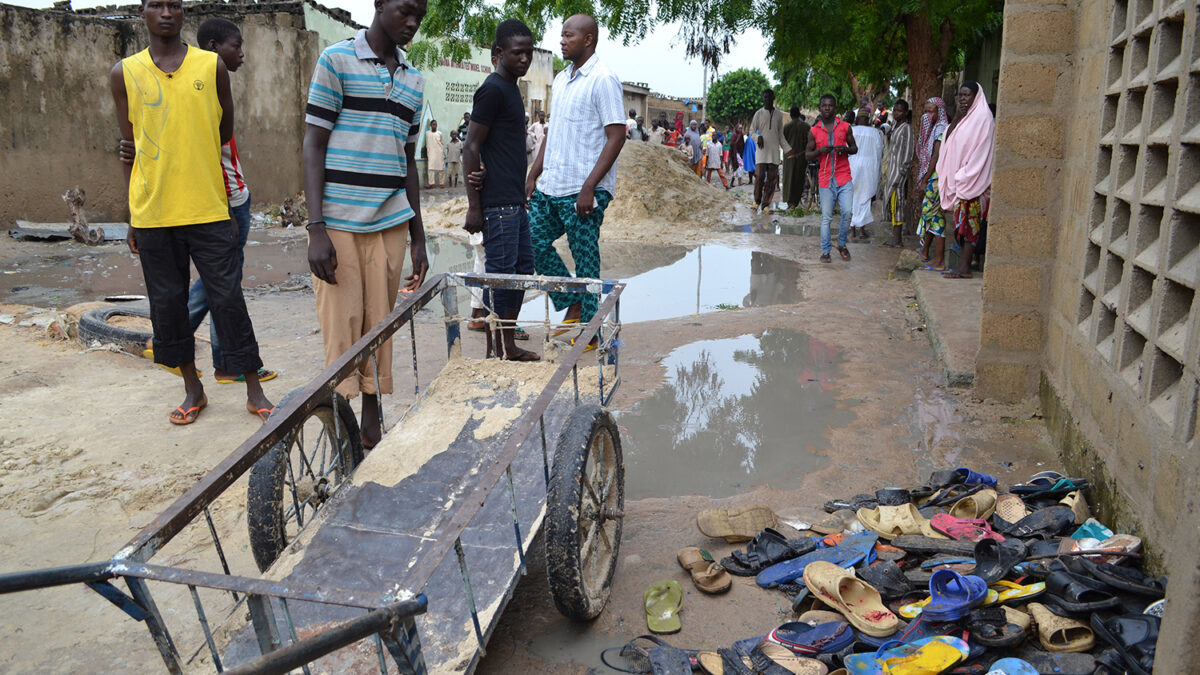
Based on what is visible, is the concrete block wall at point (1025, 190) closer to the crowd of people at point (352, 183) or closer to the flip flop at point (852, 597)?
the crowd of people at point (352, 183)

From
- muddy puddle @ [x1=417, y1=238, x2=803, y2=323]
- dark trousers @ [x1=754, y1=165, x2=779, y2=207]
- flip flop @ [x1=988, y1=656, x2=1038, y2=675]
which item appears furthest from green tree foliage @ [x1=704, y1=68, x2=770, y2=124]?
flip flop @ [x1=988, y1=656, x2=1038, y2=675]

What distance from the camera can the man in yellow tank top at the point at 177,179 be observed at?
156 inches

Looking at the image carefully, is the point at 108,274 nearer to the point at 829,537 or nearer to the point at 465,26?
the point at 465,26

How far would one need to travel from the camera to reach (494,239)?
5.17 m

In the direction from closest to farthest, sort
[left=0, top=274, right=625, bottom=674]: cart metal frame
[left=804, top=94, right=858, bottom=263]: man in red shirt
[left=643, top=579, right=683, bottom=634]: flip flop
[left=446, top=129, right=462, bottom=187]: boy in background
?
[left=0, top=274, right=625, bottom=674]: cart metal frame → [left=643, top=579, right=683, bottom=634]: flip flop → [left=804, top=94, right=858, bottom=263]: man in red shirt → [left=446, top=129, right=462, bottom=187]: boy in background

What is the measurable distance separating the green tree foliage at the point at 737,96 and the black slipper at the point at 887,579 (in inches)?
2123

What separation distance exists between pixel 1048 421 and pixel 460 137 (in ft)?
64.0

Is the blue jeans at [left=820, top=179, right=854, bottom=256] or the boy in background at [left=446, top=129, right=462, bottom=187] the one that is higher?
the boy in background at [left=446, top=129, right=462, bottom=187]

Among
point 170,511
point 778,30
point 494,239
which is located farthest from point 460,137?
point 170,511

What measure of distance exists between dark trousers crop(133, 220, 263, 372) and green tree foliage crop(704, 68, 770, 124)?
52.7 meters

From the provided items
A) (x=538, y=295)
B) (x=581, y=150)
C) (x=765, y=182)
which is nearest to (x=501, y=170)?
(x=581, y=150)

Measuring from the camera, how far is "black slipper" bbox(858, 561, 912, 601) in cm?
280

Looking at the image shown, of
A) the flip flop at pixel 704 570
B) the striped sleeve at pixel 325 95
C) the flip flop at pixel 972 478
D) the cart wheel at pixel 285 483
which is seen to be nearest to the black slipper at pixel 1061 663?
the flip flop at pixel 704 570

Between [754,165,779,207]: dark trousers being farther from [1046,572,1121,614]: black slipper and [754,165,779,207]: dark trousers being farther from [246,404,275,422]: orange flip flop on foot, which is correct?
[1046,572,1121,614]: black slipper
